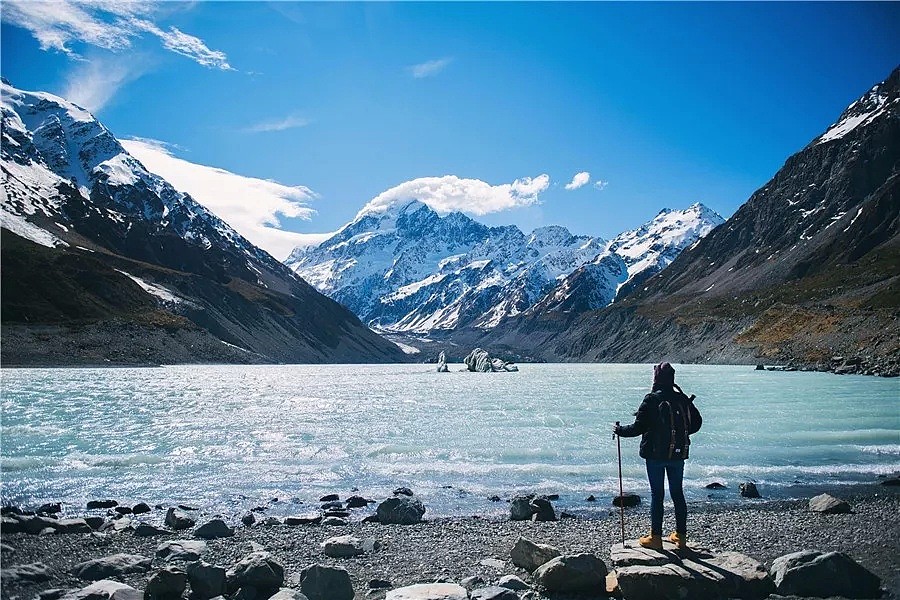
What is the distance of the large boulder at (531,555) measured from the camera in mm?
11508

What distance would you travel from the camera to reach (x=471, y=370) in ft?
566

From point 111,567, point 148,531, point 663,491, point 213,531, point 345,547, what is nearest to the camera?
point 663,491

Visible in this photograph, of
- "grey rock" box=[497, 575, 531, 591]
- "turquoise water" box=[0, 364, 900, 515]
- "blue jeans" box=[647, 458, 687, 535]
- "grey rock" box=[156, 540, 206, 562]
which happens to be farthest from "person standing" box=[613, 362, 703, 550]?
"grey rock" box=[156, 540, 206, 562]

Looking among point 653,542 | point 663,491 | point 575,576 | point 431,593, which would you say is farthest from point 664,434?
point 431,593

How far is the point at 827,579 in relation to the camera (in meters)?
9.77

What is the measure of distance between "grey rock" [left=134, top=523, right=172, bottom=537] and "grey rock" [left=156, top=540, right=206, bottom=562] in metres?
1.58

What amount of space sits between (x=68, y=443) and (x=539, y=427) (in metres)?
24.7

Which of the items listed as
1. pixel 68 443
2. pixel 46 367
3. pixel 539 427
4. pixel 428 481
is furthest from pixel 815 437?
pixel 46 367

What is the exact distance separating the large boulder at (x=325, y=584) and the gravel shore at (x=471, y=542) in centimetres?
50

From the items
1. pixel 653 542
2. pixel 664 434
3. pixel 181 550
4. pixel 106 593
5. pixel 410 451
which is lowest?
pixel 410 451

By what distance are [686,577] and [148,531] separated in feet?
40.8

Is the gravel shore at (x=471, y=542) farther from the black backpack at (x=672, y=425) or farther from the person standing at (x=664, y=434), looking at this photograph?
the black backpack at (x=672, y=425)

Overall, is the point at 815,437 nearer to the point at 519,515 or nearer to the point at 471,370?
the point at 519,515

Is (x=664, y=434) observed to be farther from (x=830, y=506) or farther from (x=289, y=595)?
(x=830, y=506)
